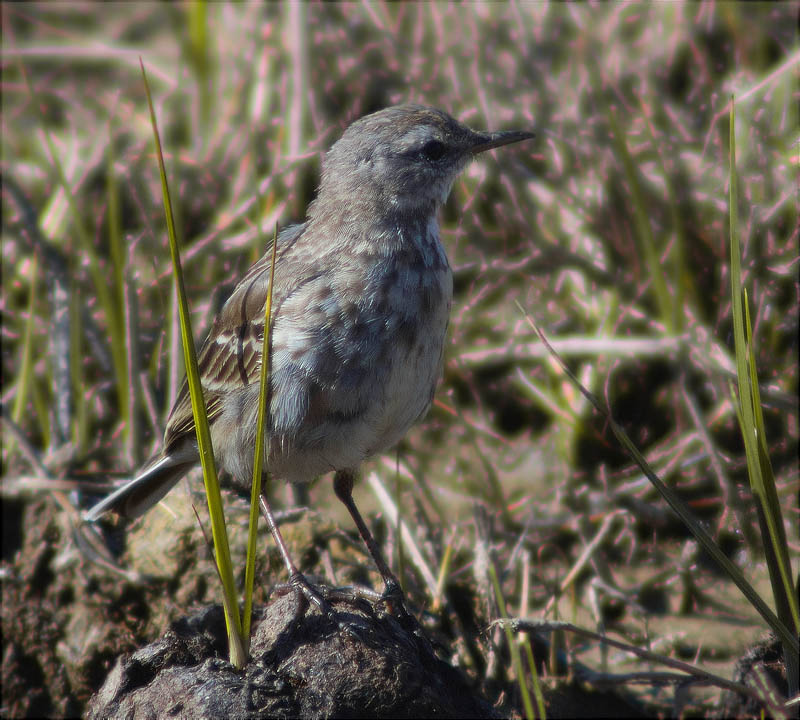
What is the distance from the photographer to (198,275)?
18.4ft

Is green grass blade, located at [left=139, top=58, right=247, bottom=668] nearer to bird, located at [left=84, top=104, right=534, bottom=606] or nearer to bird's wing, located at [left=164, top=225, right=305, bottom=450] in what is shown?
bird, located at [left=84, top=104, right=534, bottom=606]

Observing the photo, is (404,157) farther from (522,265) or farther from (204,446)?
(204,446)

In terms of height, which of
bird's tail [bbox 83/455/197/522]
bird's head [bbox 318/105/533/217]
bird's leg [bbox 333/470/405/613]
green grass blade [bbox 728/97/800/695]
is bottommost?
bird's leg [bbox 333/470/405/613]

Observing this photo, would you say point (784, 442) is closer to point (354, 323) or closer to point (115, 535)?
point (354, 323)

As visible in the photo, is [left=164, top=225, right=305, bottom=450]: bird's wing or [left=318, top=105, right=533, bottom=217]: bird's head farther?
[left=318, top=105, right=533, bottom=217]: bird's head

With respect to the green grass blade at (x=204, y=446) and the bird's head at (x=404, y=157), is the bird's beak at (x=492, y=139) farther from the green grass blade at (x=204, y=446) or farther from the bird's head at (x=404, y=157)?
the green grass blade at (x=204, y=446)

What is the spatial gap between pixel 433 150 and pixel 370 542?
1732mm

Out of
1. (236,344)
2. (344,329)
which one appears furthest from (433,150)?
(236,344)

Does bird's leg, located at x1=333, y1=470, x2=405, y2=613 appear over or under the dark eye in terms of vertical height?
under

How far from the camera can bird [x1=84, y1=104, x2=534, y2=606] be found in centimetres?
361

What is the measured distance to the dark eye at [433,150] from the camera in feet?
14.0

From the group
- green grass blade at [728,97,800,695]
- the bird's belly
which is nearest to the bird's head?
the bird's belly

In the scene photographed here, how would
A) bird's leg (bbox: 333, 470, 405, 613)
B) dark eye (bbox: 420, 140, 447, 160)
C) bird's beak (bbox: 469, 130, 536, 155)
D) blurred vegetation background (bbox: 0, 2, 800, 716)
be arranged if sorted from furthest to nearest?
blurred vegetation background (bbox: 0, 2, 800, 716) → bird's beak (bbox: 469, 130, 536, 155) → dark eye (bbox: 420, 140, 447, 160) → bird's leg (bbox: 333, 470, 405, 613)

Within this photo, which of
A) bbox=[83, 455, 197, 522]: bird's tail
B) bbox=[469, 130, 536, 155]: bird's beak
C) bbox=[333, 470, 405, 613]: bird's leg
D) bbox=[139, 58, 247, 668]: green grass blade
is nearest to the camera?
bbox=[139, 58, 247, 668]: green grass blade
